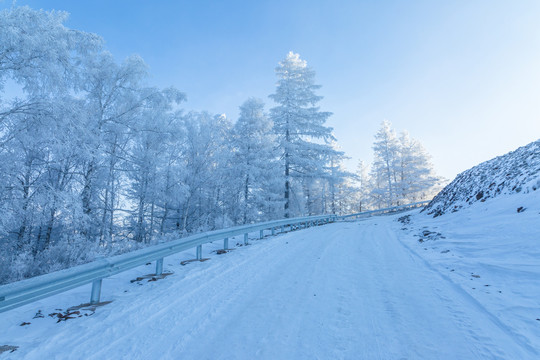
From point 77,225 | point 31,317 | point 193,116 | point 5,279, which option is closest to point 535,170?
point 31,317

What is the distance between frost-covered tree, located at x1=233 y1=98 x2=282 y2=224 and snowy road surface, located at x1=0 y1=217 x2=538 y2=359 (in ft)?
Result: 45.1

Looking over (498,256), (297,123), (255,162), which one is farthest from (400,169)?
(498,256)

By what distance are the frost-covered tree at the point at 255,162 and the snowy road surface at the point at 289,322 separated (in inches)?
541

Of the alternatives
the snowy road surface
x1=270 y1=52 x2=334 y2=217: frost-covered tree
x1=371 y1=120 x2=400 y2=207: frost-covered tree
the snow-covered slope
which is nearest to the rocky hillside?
the snow-covered slope

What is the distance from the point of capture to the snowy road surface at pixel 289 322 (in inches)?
91.4

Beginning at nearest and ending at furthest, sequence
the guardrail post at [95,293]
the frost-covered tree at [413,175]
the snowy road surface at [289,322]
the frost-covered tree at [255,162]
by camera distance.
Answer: the snowy road surface at [289,322] → the guardrail post at [95,293] → the frost-covered tree at [255,162] → the frost-covered tree at [413,175]

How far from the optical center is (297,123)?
20.5 metres

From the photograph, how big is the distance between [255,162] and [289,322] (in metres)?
16.0

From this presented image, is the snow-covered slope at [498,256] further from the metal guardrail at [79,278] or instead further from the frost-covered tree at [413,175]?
the frost-covered tree at [413,175]

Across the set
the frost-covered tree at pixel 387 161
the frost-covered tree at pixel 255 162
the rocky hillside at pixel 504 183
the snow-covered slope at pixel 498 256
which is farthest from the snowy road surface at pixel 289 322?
the frost-covered tree at pixel 387 161

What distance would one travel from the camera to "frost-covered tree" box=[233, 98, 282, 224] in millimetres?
18438

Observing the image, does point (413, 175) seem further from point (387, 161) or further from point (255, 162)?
point (255, 162)

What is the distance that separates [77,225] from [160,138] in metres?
6.54

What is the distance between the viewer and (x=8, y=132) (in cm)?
640
